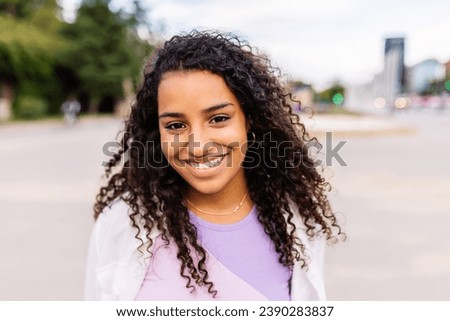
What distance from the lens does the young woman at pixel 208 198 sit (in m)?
0.95

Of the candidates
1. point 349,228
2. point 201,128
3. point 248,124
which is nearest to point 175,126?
point 201,128

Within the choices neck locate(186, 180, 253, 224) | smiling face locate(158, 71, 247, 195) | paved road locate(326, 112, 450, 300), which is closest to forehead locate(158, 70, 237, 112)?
smiling face locate(158, 71, 247, 195)

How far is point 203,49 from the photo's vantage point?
37.5 inches

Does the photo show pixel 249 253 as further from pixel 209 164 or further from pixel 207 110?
pixel 207 110

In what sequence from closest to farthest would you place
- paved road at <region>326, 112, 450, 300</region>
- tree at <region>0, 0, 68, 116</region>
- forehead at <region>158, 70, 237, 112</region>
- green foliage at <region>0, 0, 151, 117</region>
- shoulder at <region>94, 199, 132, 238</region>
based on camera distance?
forehead at <region>158, 70, 237, 112</region>, shoulder at <region>94, 199, 132, 238</region>, paved road at <region>326, 112, 450, 300</region>, tree at <region>0, 0, 68, 116</region>, green foliage at <region>0, 0, 151, 117</region>

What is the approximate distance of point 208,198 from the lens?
1.07m

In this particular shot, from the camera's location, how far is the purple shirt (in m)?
1.02

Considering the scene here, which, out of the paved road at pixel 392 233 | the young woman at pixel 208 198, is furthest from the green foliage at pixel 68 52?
the young woman at pixel 208 198

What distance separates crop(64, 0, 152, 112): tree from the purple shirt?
2037 cm

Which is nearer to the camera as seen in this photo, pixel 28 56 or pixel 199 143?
pixel 199 143

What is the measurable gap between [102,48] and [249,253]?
21.9m

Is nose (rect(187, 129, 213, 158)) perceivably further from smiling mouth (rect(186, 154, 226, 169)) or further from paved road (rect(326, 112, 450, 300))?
paved road (rect(326, 112, 450, 300))

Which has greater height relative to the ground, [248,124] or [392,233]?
[248,124]
